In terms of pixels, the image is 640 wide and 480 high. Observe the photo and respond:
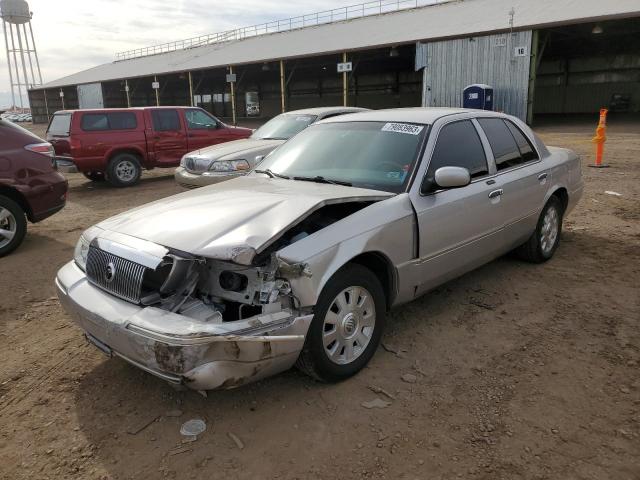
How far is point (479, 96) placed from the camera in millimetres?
20547

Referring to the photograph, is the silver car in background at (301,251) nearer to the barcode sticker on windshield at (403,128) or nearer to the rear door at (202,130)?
the barcode sticker on windshield at (403,128)

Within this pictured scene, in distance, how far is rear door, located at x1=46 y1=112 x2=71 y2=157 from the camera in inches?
435

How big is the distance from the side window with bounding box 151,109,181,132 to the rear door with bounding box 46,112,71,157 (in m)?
1.82

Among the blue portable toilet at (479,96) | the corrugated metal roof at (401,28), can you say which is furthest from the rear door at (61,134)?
the corrugated metal roof at (401,28)

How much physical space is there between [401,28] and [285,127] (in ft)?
67.4

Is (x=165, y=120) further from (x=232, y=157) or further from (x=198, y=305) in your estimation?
(x=198, y=305)

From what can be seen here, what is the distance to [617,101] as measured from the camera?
31.6m

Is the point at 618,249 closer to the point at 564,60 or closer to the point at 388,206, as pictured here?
the point at 388,206

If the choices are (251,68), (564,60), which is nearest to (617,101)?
(564,60)

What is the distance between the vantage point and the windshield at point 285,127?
31.0 feet

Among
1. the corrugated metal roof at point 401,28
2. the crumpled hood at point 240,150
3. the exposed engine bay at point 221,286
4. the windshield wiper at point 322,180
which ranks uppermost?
the corrugated metal roof at point 401,28

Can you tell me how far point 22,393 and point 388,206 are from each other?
8.68 ft

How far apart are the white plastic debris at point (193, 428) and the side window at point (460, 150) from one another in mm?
2299

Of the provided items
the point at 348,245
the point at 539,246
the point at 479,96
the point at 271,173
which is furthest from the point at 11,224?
the point at 479,96
